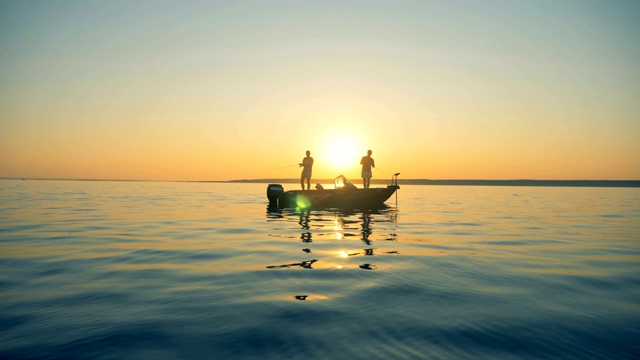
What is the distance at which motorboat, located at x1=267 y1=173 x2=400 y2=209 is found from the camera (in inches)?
936

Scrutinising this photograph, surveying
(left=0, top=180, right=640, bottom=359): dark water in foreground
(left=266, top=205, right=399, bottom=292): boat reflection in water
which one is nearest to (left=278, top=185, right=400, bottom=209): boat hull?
(left=266, top=205, right=399, bottom=292): boat reflection in water

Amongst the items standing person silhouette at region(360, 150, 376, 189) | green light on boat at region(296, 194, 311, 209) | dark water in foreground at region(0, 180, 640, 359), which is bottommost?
dark water in foreground at region(0, 180, 640, 359)

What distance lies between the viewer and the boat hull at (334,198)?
23.7 meters

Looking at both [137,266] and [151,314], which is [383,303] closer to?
[151,314]

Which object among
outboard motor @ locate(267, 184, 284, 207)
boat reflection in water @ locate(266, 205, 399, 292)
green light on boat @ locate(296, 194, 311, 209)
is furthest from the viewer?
outboard motor @ locate(267, 184, 284, 207)

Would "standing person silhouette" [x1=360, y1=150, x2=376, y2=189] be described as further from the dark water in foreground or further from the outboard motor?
the dark water in foreground

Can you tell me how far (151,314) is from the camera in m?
5.12

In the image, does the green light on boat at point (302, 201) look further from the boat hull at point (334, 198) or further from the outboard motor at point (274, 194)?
the outboard motor at point (274, 194)

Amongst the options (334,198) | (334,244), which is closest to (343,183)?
(334,198)

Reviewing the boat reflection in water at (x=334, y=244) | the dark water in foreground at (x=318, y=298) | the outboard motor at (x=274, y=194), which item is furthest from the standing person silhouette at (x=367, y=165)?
the dark water in foreground at (x=318, y=298)

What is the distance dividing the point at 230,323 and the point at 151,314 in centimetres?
120

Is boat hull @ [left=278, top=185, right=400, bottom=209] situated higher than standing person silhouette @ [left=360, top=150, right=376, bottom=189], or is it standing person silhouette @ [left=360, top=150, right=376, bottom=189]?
standing person silhouette @ [left=360, top=150, right=376, bottom=189]

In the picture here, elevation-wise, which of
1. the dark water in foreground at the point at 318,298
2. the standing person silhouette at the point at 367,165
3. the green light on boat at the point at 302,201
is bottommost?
the dark water in foreground at the point at 318,298

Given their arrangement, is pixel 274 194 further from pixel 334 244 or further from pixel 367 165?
pixel 334 244
